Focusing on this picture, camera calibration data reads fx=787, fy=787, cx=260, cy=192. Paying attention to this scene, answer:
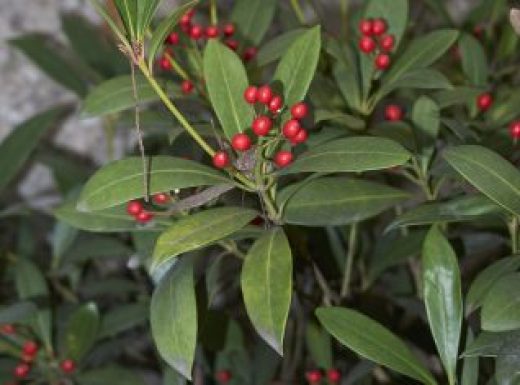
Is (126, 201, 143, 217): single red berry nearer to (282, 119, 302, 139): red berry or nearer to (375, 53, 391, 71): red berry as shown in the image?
(282, 119, 302, 139): red berry

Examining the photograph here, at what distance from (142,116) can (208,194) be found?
33 cm

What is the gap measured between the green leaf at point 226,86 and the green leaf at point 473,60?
0.48 metres

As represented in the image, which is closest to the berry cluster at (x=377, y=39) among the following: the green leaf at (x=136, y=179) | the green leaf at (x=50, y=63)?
the green leaf at (x=136, y=179)

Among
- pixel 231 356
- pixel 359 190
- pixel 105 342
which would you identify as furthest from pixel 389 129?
pixel 105 342

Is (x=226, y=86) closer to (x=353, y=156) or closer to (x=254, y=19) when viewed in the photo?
(x=353, y=156)

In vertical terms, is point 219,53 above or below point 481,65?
above

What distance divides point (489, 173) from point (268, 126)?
0.25 metres

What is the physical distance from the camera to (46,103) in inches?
73.2

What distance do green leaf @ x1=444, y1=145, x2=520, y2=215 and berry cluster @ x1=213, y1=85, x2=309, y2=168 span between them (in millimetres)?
171

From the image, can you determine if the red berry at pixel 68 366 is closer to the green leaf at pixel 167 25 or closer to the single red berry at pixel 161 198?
the single red berry at pixel 161 198

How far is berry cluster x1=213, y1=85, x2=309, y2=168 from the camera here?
2.90 feet

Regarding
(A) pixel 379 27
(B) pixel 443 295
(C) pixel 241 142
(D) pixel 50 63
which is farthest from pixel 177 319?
(D) pixel 50 63

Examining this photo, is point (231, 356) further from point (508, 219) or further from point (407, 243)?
point (508, 219)

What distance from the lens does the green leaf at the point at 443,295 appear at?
36.4 inches
